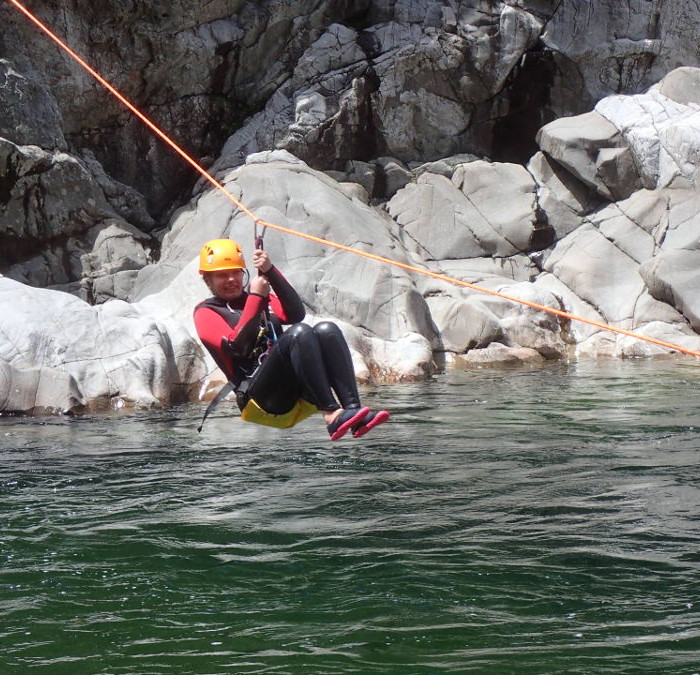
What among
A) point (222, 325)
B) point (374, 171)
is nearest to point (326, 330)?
point (222, 325)

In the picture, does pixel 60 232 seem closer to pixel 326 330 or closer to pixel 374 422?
pixel 326 330

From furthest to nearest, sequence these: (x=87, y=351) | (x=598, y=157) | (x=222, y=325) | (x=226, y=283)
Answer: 1. (x=598, y=157)
2. (x=87, y=351)
3. (x=226, y=283)
4. (x=222, y=325)

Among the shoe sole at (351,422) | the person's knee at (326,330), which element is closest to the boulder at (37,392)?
the person's knee at (326,330)

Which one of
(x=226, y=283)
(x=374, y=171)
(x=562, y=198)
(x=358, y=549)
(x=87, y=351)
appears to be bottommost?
(x=358, y=549)

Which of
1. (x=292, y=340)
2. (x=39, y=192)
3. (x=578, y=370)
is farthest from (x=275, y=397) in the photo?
(x=39, y=192)

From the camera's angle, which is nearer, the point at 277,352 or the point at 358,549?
the point at 358,549

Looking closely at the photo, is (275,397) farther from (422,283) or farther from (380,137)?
(380,137)

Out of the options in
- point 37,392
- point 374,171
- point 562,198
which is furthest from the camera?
point 374,171

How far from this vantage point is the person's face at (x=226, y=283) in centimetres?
757

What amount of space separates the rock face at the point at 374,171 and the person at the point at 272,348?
644 centimetres

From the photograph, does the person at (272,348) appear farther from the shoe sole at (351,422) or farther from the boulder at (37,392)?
the boulder at (37,392)

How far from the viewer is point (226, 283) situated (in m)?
7.60

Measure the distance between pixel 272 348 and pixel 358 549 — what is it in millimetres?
1629

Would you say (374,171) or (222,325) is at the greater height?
(374,171)
